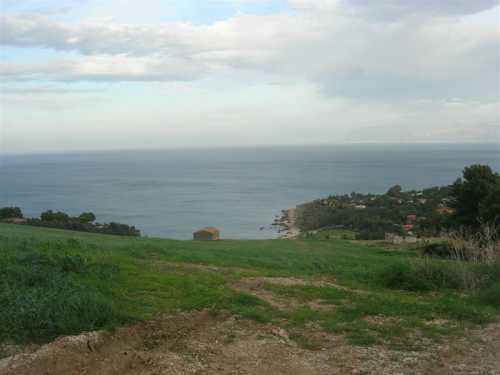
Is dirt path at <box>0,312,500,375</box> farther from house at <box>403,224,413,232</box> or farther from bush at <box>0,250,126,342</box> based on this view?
house at <box>403,224,413,232</box>

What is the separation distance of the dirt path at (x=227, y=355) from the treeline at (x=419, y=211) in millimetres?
12316

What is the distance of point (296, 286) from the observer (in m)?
7.72

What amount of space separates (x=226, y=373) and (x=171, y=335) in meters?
1.13

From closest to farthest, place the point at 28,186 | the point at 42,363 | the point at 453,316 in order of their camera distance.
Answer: the point at 42,363, the point at 453,316, the point at 28,186

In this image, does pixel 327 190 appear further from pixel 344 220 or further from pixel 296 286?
pixel 296 286

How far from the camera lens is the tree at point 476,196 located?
62.8 feet

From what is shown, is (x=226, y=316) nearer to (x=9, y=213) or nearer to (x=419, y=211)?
(x=9, y=213)

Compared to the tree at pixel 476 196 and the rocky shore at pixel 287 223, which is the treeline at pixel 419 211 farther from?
the rocky shore at pixel 287 223

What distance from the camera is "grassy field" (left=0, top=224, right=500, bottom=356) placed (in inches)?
209

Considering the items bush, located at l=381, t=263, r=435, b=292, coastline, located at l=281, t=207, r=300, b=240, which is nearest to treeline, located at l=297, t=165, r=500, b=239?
coastline, located at l=281, t=207, r=300, b=240

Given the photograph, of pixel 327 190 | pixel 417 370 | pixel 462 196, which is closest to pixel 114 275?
pixel 417 370

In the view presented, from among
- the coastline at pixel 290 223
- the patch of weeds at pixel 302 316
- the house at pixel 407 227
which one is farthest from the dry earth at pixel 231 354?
the coastline at pixel 290 223

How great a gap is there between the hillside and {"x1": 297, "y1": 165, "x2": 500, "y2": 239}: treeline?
1044 centimetres

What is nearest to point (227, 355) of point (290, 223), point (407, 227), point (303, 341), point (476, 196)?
point (303, 341)
